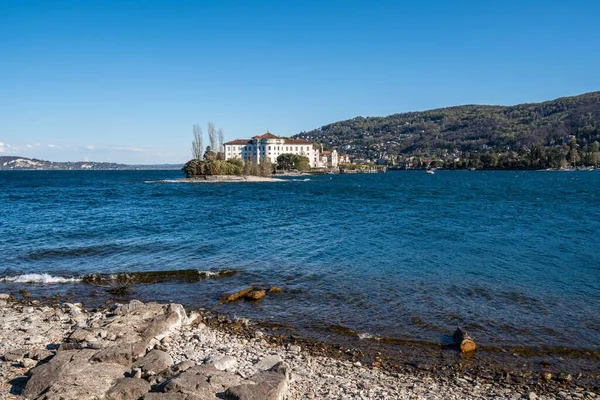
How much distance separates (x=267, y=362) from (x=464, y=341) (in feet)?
15.6

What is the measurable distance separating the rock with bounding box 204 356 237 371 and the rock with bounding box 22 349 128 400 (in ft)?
5.11

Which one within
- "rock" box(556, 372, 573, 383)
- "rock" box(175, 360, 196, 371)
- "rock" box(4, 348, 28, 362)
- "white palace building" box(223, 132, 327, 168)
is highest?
"white palace building" box(223, 132, 327, 168)

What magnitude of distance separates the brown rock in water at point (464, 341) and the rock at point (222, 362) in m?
5.31

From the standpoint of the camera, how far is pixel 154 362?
28.5 ft

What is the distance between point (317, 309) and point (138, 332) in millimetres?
5378

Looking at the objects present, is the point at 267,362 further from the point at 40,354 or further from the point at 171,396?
the point at 40,354

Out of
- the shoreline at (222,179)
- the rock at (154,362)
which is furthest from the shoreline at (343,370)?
the shoreline at (222,179)

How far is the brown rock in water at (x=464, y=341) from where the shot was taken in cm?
1082

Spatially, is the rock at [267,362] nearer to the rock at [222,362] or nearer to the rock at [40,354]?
the rock at [222,362]

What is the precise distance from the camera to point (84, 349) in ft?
29.9

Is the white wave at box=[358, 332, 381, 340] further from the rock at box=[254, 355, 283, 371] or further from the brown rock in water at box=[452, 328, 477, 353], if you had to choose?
the rock at box=[254, 355, 283, 371]

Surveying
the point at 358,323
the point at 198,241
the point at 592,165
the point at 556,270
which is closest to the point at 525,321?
the point at 358,323

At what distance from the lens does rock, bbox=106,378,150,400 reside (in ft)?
24.2

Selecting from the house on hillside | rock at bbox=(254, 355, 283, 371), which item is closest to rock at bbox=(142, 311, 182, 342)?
rock at bbox=(254, 355, 283, 371)
